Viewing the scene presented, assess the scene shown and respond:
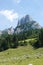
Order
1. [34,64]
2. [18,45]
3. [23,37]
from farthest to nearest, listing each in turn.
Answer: [23,37], [18,45], [34,64]

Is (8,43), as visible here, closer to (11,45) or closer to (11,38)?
(11,45)

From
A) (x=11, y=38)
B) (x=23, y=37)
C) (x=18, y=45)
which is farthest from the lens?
(x=23, y=37)

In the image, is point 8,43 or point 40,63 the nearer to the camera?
point 40,63

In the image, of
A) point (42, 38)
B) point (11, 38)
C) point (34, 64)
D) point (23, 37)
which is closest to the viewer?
point (34, 64)

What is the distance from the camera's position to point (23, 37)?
Result: 199 meters

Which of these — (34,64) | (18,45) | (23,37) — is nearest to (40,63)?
(34,64)

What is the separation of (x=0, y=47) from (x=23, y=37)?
56300 millimetres

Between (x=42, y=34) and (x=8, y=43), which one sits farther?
(x=8, y=43)

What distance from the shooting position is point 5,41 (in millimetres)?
148375

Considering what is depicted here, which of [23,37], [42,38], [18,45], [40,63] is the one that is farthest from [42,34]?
[40,63]

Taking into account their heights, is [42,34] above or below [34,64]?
above

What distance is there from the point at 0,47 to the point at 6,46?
447 cm

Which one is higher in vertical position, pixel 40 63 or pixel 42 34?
pixel 42 34

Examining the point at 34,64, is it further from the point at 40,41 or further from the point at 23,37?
the point at 23,37
